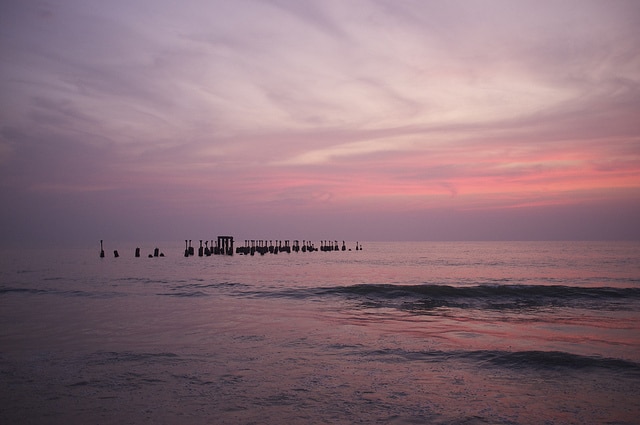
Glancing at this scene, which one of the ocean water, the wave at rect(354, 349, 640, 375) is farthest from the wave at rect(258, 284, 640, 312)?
the wave at rect(354, 349, 640, 375)

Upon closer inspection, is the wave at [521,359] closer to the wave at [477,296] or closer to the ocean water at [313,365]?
the ocean water at [313,365]

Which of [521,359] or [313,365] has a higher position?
[313,365]

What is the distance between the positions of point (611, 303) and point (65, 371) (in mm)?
23161

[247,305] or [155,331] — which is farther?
[247,305]

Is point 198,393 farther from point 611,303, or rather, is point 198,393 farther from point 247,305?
point 611,303

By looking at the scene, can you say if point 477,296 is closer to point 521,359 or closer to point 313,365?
point 521,359

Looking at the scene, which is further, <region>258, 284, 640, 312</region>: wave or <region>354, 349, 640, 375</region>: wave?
<region>258, 284, 640, 312</region>: wave

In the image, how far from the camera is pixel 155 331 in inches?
513

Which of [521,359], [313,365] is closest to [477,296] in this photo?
[521,359]

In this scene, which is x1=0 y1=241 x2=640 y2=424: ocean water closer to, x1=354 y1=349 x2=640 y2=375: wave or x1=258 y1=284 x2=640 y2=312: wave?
x1=354 y1=349 x2=640 y2=375: wave

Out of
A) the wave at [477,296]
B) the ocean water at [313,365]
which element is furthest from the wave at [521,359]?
the wave at [477,296]

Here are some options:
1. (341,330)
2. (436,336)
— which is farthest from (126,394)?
(436,336)

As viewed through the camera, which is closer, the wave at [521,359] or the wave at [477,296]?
the wave at [521,359]

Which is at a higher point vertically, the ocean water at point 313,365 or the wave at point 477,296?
the ocean water at point 313,365
